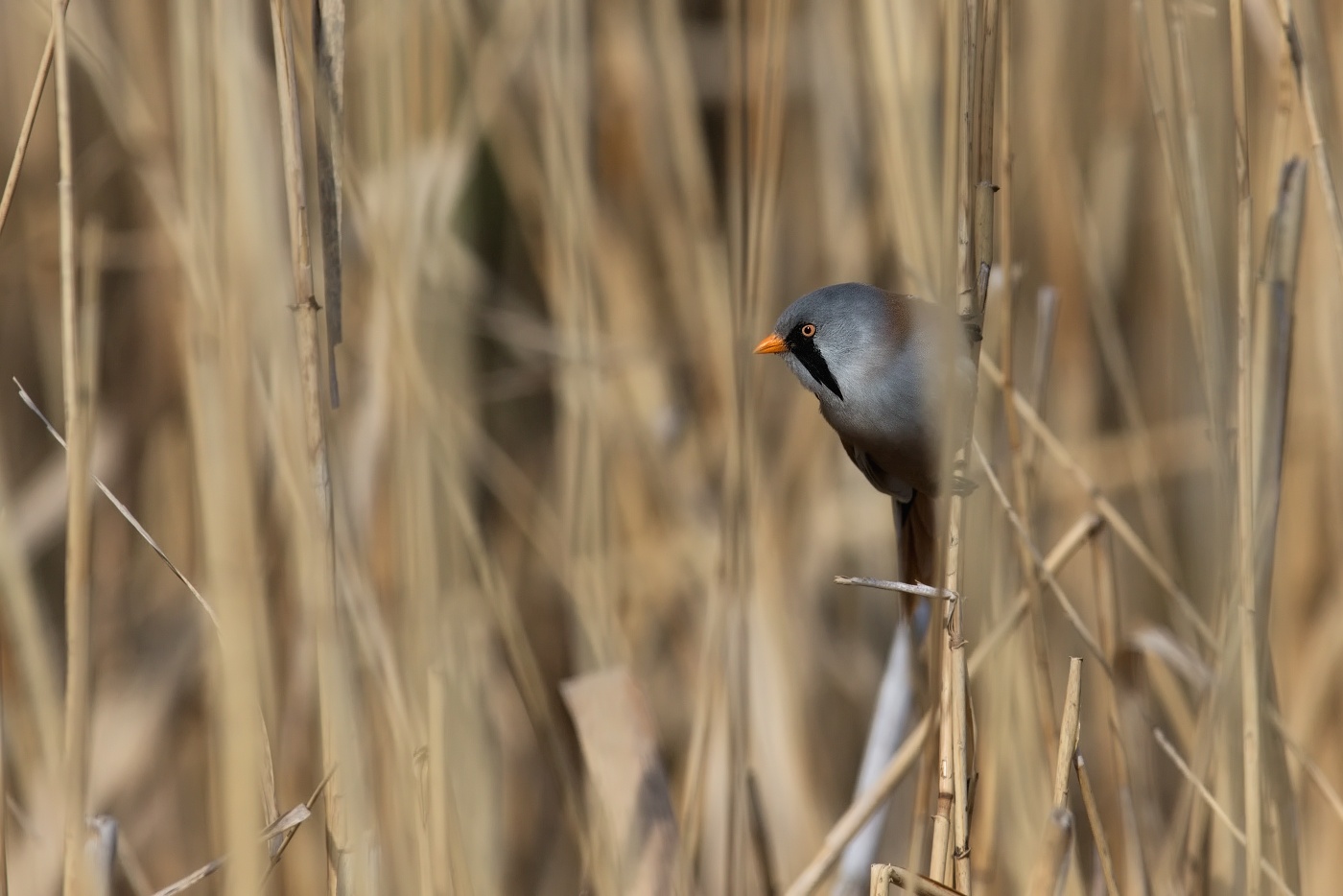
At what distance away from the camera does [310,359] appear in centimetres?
95

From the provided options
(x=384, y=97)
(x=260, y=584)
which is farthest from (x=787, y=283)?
(x=260, y=584)

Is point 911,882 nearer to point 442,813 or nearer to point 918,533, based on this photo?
point 442,813

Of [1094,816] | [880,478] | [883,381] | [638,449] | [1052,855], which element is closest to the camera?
[1052,855]

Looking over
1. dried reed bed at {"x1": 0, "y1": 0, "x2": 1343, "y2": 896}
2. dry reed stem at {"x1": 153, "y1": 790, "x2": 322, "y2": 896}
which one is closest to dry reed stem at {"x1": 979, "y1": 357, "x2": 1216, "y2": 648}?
dried reed bed at {"x1": 0, "y1": 0, "x2": 1343, "y2": 896}

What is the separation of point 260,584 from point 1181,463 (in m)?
1.71

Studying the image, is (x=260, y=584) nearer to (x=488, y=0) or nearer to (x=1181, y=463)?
(x=488, y=0)

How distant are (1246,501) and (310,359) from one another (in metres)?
0.77

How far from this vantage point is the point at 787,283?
2324 mm

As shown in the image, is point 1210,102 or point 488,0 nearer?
point 1210,102

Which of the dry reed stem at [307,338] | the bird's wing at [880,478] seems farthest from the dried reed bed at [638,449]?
the bird's wing at [880,478]

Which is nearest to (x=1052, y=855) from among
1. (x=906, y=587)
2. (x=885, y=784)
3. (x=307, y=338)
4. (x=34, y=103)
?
(x=906, y=587)

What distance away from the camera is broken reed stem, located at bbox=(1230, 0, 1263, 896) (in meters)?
1.03

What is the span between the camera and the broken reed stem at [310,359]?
3.04 ft

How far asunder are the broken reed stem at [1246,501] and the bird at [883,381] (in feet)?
0.94
